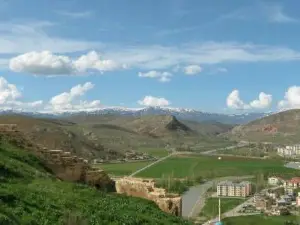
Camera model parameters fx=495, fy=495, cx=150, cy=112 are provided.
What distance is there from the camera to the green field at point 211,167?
147500mm

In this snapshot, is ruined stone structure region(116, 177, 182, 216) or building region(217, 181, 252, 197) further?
building region(217, 181, 252, 197)

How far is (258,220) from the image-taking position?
90.8 meters

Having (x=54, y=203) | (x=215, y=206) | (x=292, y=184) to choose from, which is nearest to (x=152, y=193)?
(x=54, y=203)

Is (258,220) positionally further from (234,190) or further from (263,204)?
(234,190)

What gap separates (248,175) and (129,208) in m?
140

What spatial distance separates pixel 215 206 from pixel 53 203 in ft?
289

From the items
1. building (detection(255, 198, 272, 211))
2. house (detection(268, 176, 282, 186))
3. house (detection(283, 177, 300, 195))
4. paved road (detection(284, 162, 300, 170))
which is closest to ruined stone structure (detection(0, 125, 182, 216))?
building (detection(255, 198, 272, 211))

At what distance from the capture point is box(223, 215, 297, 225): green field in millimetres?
86412

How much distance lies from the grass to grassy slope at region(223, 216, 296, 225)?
163 inches

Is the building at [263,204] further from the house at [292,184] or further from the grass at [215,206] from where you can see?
the house at [292,184]

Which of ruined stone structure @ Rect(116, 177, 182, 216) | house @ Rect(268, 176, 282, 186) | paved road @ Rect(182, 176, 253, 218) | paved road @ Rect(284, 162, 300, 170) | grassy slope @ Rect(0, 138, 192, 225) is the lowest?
paved road @ Rect(182, 176, 253, 218)

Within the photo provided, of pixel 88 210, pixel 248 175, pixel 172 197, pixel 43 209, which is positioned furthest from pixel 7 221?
pixel 248 175

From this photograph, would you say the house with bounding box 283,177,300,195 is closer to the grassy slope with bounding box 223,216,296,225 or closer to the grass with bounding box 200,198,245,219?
the grass with bounding box 200,198,245,219

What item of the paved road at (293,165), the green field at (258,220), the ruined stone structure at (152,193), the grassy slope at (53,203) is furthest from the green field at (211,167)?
the grassy slope at (53,203)
